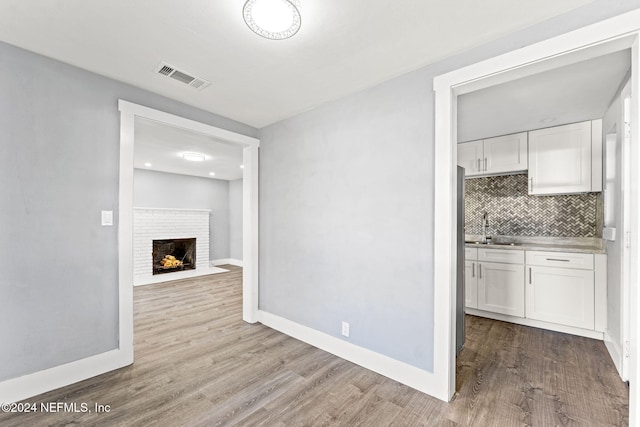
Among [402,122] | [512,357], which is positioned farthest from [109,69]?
[512,357]

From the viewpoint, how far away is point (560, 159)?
334 centimetres

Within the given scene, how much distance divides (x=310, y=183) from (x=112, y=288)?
6.57 feet

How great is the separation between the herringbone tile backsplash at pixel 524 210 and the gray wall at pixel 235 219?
19.2 feet

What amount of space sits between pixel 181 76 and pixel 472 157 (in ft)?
12.3

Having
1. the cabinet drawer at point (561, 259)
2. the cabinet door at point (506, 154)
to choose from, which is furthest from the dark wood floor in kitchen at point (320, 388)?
the cabinet door at point (506, 154)

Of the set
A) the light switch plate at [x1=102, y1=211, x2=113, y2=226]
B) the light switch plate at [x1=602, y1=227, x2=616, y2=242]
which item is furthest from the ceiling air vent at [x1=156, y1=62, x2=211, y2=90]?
the light switch plate at [x1=602, y1=227, x2=616, y2=242]

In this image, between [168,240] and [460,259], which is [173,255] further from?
[460,259]

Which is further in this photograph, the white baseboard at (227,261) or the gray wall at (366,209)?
the white baseboard at (227,261)

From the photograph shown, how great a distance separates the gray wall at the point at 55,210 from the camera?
6.32ft

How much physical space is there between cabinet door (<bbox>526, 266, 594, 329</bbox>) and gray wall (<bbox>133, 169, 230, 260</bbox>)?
281 inches

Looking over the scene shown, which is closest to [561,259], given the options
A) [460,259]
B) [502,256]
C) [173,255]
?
[502,256]

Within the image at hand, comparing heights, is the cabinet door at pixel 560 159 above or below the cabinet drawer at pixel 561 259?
above

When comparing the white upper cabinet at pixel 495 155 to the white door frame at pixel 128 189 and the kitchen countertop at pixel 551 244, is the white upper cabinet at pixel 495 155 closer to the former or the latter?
the kitchen countertop at pixel 551 244

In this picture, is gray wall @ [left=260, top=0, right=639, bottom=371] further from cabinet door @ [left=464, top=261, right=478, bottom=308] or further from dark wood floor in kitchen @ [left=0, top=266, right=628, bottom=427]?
cabinet door @ [left=464, top=261, right=478, bottom=308]
